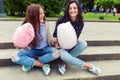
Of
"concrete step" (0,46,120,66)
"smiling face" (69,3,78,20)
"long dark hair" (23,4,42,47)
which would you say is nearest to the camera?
"long dark hair" (23,4,42,47)

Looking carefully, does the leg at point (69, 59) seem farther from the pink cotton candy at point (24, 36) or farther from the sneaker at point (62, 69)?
the pink cotton candy at point (24, 36)

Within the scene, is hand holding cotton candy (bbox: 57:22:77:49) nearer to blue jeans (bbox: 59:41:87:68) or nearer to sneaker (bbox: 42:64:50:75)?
blue jeans (bbox: 59:41:87:68)

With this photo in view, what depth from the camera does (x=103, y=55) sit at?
5426 millimetres

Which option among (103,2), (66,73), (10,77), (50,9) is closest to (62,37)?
(66,73)

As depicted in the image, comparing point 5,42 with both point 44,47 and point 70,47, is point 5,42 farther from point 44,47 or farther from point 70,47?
point 70,47

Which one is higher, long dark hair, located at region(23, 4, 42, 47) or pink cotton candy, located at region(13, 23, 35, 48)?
long dark hair, located at region(23, 4, 42, 47)

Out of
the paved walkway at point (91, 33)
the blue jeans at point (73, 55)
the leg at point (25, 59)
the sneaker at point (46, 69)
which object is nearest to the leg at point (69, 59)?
the blue jeans at point (73, 55)

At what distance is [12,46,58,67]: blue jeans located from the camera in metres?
A: 4.55

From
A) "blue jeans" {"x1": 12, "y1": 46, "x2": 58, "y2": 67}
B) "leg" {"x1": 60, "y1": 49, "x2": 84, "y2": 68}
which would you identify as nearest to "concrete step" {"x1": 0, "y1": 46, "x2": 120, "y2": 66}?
"blue jeans" {"x1": 12, "y1": 46, "x2": 58, "y2": 67}

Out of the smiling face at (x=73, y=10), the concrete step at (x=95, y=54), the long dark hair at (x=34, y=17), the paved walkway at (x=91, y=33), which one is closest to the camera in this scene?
the long dark hair at (x=34, y=17)

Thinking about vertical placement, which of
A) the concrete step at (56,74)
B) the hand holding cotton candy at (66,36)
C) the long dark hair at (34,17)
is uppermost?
the long dark hair at (34,17)

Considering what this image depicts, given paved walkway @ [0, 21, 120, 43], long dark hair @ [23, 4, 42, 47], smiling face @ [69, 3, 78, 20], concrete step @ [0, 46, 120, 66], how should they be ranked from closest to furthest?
long dark hair @ [23, 4, 42, 47] < smiling face @ [69, 3, 78, 20] < concrete step @ [0, 46, 120, 66] < paved walkway @ [0, 21, 120, 43]

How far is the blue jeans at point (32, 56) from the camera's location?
4551 millimetres

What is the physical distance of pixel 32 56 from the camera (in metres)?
4.73
